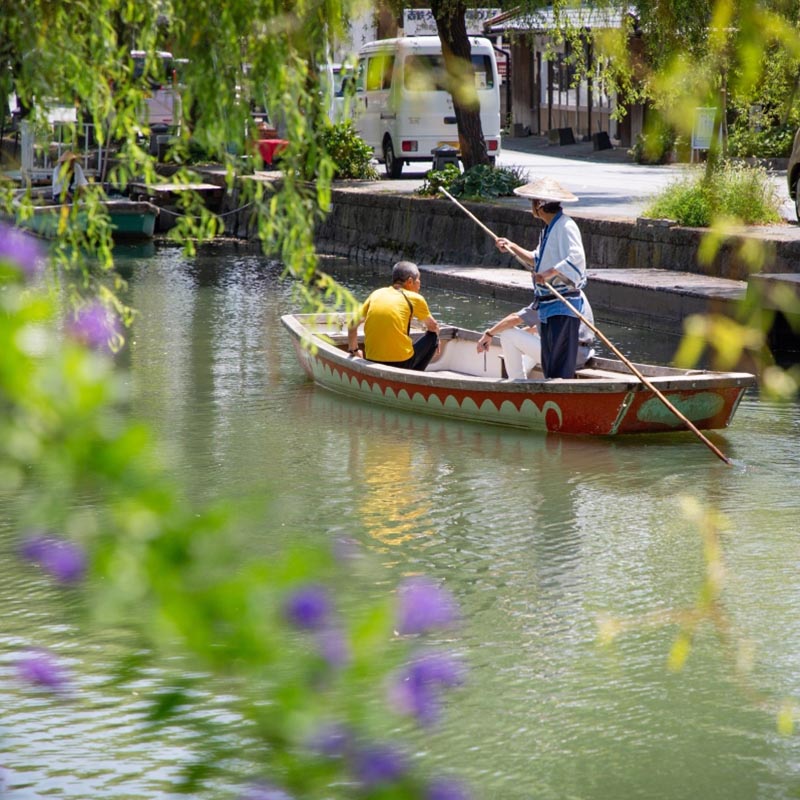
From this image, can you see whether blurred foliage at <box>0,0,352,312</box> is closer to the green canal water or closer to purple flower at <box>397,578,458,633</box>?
the green canal water

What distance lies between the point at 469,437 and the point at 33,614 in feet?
15.3

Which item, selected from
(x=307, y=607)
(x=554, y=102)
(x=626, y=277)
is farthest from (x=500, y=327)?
(x=554, y=102)

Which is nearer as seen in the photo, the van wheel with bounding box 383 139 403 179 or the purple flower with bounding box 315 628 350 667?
the purple flower with bounding box 315 628 350 667

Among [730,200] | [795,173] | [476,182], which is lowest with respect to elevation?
[730,200]

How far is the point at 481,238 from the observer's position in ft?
69.7

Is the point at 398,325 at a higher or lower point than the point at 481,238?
lower

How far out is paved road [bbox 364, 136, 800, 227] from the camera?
21859mm

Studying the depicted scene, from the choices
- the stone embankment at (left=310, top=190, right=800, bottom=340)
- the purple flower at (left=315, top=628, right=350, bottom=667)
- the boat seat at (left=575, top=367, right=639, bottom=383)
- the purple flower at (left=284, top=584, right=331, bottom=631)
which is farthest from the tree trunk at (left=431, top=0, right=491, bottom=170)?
the purple flower at (left=315, top=628, right=350, bottom=667)

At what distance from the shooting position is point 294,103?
407 centimetres

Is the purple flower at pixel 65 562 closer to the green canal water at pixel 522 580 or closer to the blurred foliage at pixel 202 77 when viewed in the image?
the green canal water at pixel 522 580

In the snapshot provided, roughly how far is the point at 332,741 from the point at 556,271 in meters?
8.75

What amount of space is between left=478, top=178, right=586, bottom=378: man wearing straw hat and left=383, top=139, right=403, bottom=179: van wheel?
60.6 feet

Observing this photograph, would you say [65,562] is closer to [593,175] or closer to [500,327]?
[500,327]

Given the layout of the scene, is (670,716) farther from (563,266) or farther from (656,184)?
(656,184)
